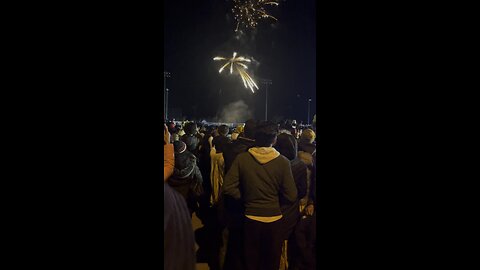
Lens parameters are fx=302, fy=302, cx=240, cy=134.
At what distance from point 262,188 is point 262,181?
0.06m

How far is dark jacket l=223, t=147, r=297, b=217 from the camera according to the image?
2322 mm

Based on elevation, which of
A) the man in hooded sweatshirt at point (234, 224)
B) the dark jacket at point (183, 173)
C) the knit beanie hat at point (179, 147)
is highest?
the knit beanie hat at point (179, 147)

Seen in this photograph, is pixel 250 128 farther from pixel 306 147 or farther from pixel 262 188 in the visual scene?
pixel 306 147

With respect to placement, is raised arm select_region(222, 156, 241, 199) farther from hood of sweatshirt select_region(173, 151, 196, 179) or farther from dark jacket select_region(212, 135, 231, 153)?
dark jacket select_region(212, 135, 231, 153)

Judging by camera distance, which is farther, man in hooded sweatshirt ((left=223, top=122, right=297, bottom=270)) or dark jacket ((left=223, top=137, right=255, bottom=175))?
dark jacket ((left=223, top=137, right=255, bottom=175))

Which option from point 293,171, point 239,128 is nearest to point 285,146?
point 293,171

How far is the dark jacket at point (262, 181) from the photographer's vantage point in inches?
91.4

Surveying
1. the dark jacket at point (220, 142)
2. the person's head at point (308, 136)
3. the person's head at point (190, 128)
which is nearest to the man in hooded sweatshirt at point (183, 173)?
the dark jacket at point (220, 142)

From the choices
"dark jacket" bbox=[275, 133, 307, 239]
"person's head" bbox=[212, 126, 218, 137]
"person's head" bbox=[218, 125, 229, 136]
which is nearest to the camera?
"dark jacket" bbox=[275, 133, 307, 239]

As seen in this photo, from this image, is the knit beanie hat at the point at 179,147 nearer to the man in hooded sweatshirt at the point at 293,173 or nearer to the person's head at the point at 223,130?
the person's head at the point at 223,130

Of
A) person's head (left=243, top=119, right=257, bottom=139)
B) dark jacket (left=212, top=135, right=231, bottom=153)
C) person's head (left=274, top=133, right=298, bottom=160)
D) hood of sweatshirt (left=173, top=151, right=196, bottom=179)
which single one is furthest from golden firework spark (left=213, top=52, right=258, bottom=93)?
hood of sweatshirt (left=173, top=151, right=196, bottom=179)

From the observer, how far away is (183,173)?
3041mm

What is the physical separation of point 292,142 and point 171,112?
1.33m

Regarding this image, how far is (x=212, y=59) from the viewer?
2.57 m
